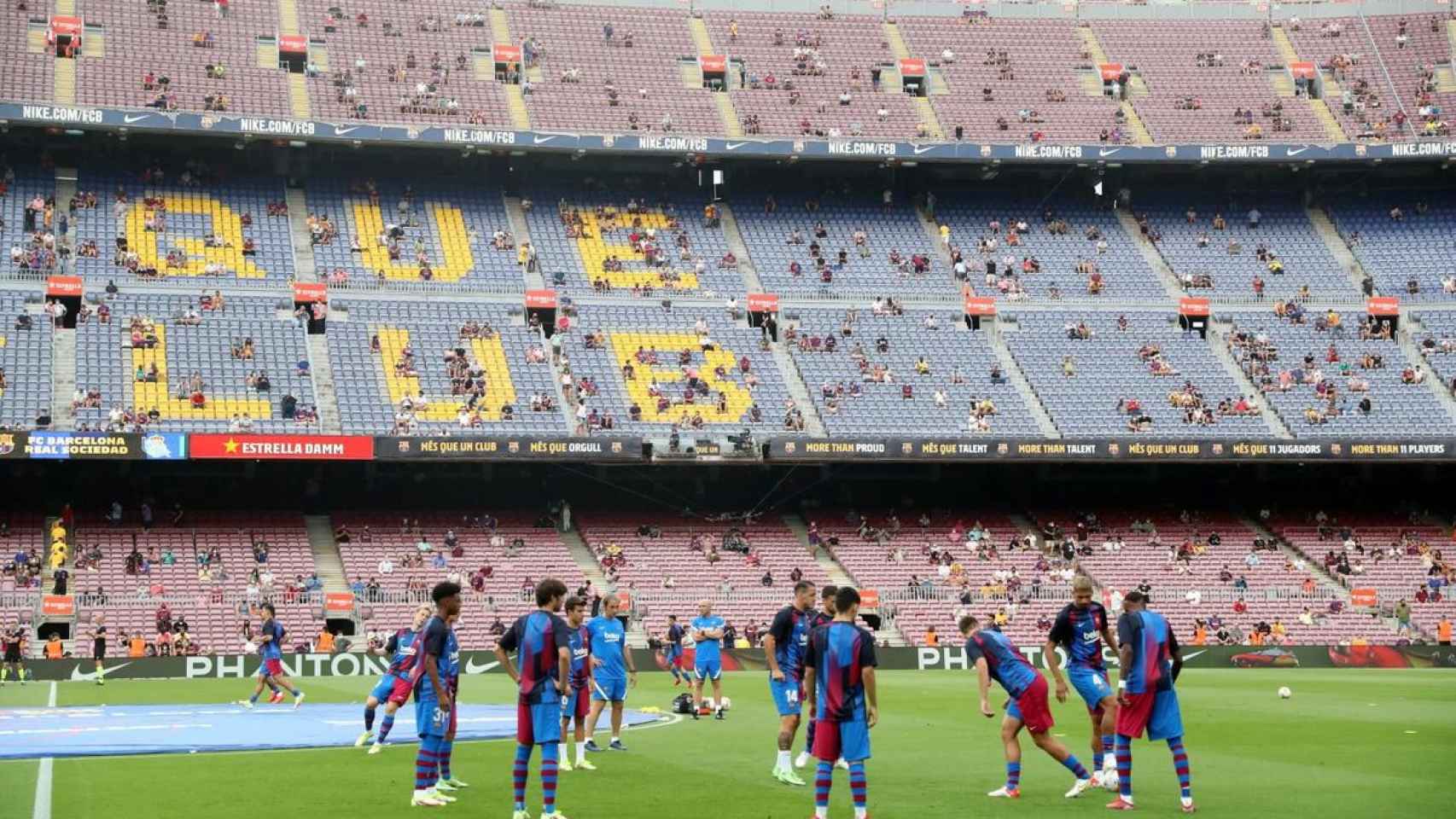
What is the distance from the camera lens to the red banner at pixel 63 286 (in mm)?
57438

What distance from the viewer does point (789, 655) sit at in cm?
2019

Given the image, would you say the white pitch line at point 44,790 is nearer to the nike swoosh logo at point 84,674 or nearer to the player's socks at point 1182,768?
the player's socks at point 1182,768

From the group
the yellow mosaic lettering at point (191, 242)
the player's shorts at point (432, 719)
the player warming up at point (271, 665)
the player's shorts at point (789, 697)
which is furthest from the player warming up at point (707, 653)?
the yellow mosaic lettering at point (191, 242)

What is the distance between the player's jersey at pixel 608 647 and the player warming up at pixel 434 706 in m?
5.32

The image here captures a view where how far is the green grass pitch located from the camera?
1686cm

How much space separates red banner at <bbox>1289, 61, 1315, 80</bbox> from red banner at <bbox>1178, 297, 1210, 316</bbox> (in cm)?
1538

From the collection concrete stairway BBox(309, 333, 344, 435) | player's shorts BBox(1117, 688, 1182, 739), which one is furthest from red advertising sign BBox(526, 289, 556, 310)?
player's shorts BBox(1117, 688, 1182, 739)

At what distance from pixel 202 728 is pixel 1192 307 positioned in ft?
158

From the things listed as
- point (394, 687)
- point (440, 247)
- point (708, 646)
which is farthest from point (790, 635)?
A: point (440, 247)

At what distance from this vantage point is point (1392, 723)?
2734 cm

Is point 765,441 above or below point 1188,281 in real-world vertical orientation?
below

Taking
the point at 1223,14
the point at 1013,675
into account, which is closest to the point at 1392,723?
the point at 1013,675

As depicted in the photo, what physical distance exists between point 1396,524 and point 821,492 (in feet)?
66.4

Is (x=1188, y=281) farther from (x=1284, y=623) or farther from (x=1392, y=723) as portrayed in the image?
A: (x=1392, y=723)
